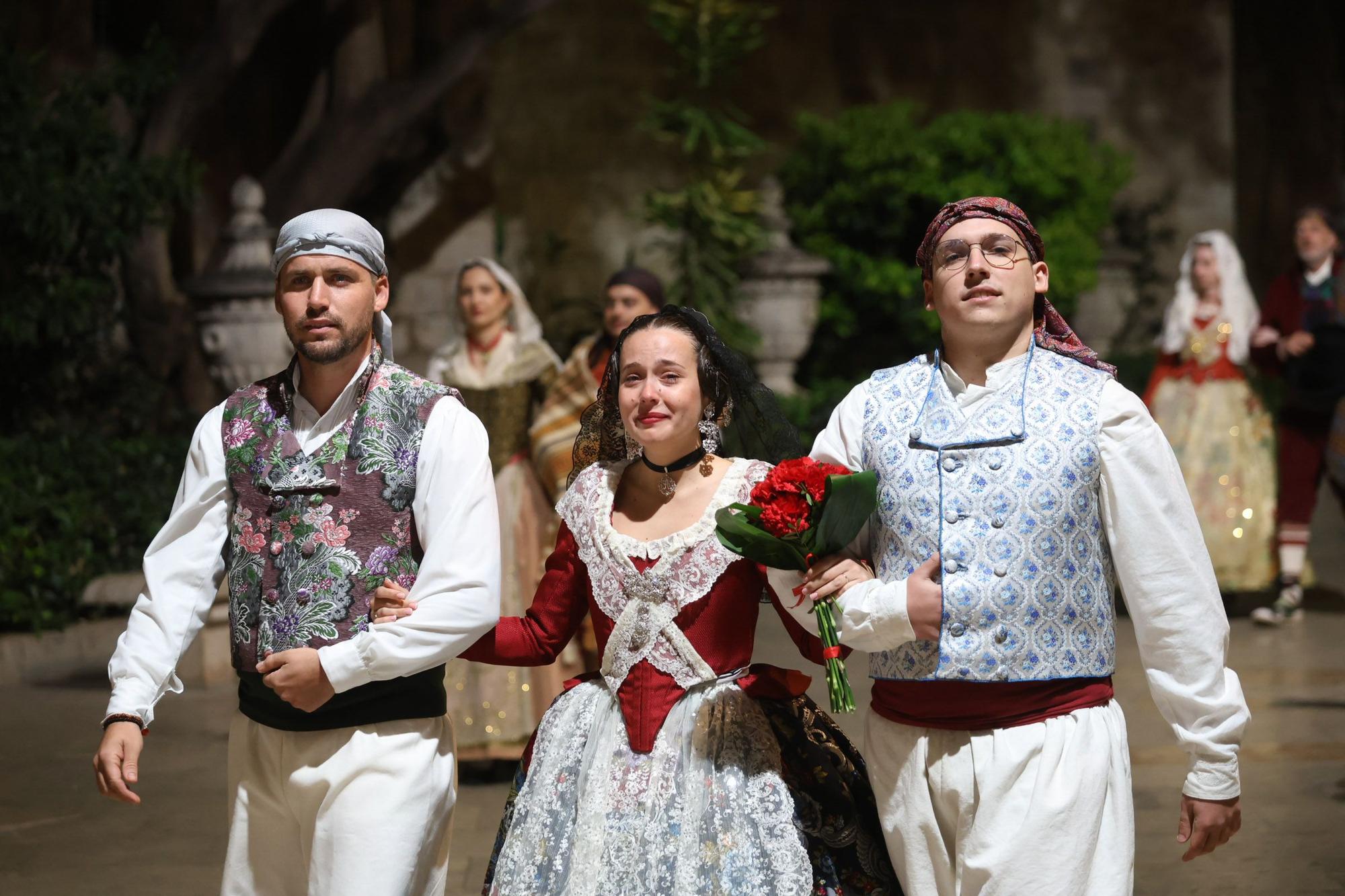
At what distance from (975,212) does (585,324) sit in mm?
8069

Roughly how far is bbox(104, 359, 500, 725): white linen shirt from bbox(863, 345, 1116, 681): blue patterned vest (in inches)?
26.3

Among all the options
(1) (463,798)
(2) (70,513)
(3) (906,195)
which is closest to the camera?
(1) (463,798)

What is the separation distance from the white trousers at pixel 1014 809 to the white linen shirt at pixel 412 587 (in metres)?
0.74

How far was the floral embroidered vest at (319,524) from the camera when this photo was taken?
2.60 m

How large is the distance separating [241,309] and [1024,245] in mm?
5697

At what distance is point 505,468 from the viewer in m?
5.16

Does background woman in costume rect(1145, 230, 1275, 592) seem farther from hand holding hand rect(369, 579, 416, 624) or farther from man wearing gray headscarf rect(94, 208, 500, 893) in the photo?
hand holding hand rect(369, 579, 416, 624)

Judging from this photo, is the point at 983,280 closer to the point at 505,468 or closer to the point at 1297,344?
the point at 505,468

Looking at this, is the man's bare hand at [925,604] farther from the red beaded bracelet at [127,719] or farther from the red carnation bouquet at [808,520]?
the red beaded bracelet at [127,719]

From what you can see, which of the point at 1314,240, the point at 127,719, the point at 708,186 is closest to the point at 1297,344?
the point at 1314,240

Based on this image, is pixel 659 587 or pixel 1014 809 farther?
pixel 659 587

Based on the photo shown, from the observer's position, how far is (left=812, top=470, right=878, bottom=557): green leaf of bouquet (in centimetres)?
250

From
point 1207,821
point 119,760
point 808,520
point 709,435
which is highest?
point 709,435

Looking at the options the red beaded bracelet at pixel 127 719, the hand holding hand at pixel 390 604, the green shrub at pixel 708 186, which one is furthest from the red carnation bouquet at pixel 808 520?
the green shrub at pixel 708 186
